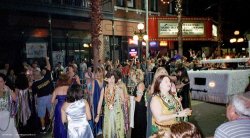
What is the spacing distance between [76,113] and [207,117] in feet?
19.1

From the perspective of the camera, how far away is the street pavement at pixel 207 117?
9.41 metres

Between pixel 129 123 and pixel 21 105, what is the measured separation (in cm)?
411

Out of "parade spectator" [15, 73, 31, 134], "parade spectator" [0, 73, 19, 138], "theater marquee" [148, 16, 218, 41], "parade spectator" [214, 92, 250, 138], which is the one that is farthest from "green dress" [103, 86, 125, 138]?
"theater marquee" [148, 16, 218, 41]

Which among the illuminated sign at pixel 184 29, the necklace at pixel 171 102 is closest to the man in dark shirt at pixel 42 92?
the necklace at pixel 171 102

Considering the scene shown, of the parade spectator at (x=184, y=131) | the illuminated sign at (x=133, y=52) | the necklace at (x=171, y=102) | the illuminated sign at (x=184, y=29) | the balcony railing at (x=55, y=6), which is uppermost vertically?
the balcony railing at (x=55, y=6)

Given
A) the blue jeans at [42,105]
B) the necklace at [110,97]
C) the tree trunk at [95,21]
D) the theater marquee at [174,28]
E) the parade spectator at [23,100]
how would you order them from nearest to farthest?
1. the necklace at [110,97]
2. the blue jeans at [42,105]
3. the parade spectator at [23,100]
4. the tree trunk at [95,21]
5. the theater marquee at [174,28]

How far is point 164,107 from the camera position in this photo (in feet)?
17.8

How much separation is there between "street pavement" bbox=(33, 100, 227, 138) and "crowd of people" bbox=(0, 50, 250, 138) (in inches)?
30.2

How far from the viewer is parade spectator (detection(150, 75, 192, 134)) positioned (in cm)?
535

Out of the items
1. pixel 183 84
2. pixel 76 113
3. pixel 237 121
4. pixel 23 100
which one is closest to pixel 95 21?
pixel 23 100

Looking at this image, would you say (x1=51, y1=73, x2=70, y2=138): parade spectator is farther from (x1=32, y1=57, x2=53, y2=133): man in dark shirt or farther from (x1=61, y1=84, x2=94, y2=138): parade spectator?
(x1=32, y1=57, x2=53, y2=133): man in dark shirt

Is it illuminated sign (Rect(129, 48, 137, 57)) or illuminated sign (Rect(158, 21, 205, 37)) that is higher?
illuminated sign (Rect(158, 21, 205, 37))

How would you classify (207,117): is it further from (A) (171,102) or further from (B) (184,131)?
(B) (184,131)

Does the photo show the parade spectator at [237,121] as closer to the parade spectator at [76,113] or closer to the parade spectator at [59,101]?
the parade spectator at [76,113]
